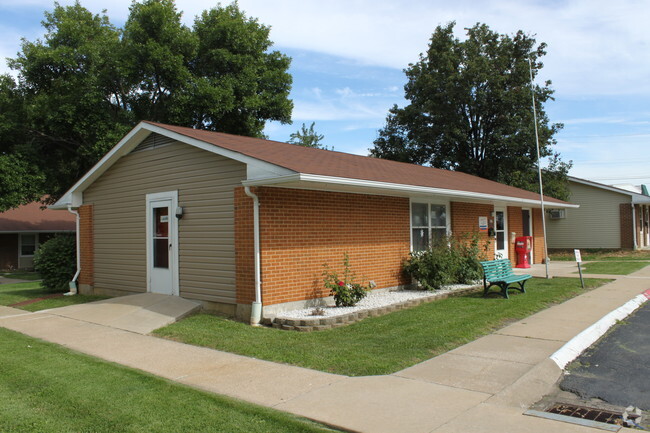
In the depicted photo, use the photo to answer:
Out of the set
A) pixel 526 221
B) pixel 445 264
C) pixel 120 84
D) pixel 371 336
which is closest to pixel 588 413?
pixel 371 336

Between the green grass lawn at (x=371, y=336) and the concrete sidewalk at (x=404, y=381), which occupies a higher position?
the green grass lawn at (x=371, y=336)

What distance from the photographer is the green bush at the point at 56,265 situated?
45.6ft

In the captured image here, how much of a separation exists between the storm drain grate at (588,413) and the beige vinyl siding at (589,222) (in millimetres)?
25933

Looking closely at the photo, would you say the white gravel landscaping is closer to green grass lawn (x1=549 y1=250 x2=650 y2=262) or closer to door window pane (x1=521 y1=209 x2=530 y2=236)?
door window pane (x1=521 y1=209 x2=530 y2=236)

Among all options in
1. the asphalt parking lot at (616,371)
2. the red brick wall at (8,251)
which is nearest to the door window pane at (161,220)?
the asphalt parking lot at (616,371)

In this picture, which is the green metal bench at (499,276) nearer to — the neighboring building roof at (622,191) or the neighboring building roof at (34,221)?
the neighboring building roof at (622,191)

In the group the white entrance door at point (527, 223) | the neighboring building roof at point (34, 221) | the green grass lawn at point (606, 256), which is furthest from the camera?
the neighboring building roof at point (34, 221)

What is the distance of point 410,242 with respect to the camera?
40.5ft

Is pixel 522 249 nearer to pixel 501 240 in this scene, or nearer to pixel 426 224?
pixel 501 240

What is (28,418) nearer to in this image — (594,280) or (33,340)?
(33,340)

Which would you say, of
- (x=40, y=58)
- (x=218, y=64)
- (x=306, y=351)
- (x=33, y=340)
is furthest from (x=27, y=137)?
(x=306, y=351)

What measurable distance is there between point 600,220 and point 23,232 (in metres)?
32.2

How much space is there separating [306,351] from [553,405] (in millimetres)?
3172

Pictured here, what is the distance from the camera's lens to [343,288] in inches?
379
